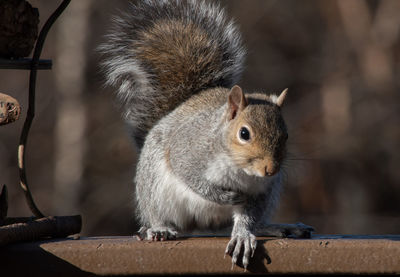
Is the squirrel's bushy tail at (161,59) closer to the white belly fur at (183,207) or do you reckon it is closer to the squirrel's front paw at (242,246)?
the white belly fur at (183,207)

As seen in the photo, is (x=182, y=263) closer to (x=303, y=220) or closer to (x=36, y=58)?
(x=36, y=58)

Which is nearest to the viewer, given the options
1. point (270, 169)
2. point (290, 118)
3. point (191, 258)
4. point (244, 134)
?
point (191, 258)

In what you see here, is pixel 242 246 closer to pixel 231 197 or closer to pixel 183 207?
pixel 231 197

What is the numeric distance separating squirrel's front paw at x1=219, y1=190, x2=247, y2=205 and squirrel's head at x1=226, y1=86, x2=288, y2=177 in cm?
11

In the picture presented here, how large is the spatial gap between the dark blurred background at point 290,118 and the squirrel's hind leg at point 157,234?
10.1ft

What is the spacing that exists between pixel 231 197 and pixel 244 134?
16 centimetres

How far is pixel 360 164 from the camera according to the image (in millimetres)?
5309

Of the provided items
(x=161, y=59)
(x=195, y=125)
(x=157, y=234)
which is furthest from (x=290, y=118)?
(x=157, y=234)

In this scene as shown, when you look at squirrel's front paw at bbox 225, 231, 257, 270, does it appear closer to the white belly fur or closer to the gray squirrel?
the gray squirrel

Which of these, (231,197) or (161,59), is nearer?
(231,197)

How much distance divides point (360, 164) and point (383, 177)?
179mm

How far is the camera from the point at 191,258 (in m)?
1.56

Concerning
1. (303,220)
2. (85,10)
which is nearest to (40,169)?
(85,10)

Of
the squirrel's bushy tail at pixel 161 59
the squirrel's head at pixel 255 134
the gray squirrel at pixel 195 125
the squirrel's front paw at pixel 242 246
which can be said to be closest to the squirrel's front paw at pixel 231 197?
the gray squirrel at pixel 195 125
